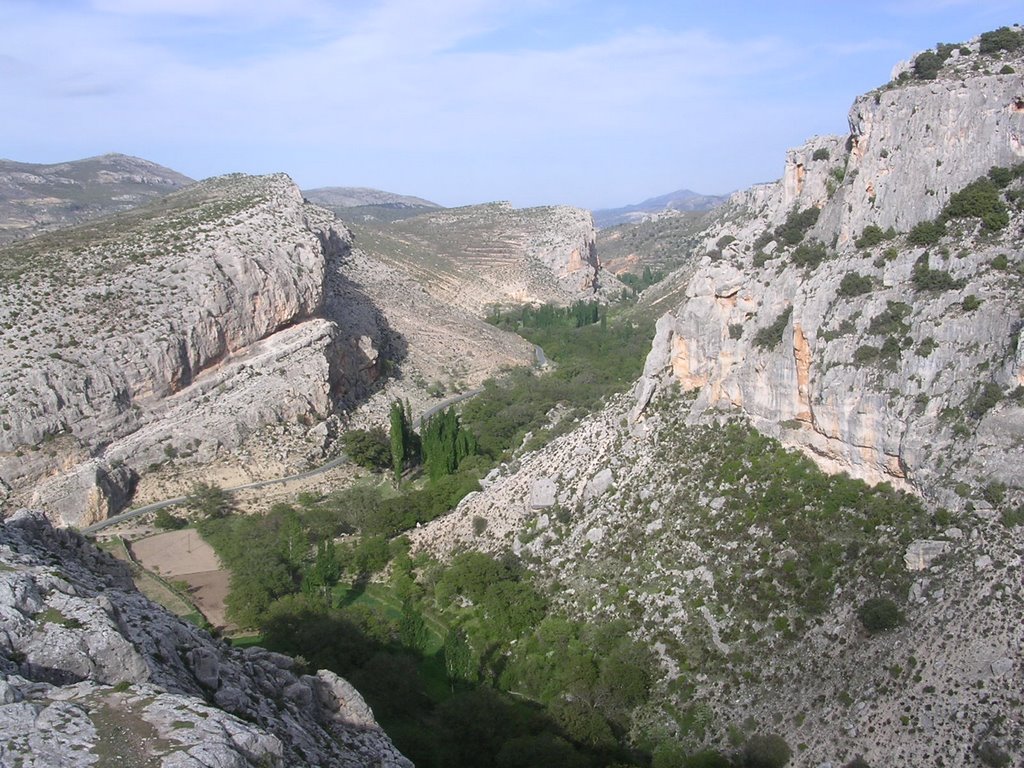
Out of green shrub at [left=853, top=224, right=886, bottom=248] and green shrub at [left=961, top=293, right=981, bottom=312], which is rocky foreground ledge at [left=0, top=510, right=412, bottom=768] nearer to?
green shrub at [left=961, top=293, right=981, bottom=312]

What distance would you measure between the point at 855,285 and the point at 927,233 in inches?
129

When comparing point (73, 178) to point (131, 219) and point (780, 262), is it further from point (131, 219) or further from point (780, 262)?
point (780, 262)

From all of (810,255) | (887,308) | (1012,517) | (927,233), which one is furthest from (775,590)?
(810,255)

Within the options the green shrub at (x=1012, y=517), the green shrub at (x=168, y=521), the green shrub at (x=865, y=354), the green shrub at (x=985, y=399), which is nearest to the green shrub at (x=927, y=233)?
the green shrub at (x=865, y=354)

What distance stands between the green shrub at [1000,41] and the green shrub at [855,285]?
12.5 metres

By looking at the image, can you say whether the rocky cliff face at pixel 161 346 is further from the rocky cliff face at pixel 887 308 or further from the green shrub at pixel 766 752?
the green shrub at pixel 766 752

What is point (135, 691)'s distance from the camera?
14.0 meters

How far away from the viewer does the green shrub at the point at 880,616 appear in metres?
27.5

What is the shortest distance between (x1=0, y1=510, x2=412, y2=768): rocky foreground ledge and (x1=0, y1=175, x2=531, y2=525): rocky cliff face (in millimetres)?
31945

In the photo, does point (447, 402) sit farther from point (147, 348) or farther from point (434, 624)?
point (434, 624)

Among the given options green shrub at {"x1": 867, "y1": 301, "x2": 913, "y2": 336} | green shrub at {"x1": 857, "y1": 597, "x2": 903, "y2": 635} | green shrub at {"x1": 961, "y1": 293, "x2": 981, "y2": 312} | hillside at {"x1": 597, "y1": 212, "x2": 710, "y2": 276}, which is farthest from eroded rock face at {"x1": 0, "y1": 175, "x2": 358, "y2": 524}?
hillside at {"x1": 597, "y1": 212, "x2": 710, "y2": 276}

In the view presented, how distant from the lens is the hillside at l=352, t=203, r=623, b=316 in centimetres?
11575

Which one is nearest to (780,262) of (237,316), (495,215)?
(237,316)

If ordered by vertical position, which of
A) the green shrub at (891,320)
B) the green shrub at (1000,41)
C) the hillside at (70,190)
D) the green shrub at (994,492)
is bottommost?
the green shrub at (994,492)
